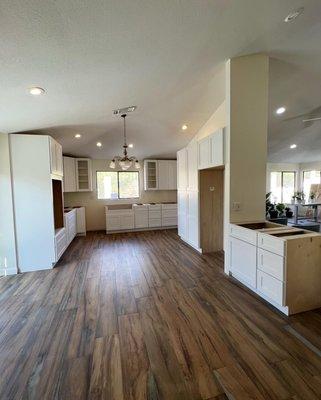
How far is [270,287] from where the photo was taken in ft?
8.18

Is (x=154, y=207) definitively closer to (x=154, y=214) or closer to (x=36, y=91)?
(x=154, y=214)

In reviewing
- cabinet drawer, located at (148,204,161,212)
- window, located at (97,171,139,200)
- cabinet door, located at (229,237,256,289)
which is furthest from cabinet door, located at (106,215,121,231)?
→ cabinet door, located at (229,237,256,289)

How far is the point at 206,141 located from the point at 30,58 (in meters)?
2.91

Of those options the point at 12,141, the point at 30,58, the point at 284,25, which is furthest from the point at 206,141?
the point at 12,141

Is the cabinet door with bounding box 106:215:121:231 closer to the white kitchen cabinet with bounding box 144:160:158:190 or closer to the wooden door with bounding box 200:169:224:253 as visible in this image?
the white kitchen cabinet with bounding box 144:160:158:190

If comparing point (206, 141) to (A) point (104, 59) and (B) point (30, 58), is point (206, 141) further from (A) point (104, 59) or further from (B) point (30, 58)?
(B) point (30, 58)

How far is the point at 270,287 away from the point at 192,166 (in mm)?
2915

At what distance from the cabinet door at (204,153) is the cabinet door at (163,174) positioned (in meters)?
3.06

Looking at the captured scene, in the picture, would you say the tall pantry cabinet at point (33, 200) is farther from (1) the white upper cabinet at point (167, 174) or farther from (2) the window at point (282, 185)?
(2) the window at point (282, 185)

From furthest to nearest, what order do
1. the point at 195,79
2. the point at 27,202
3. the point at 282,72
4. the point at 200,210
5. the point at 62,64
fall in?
the point at 200,210 → the point at 27,202 → the point at 282,72 → the point at 195,79 → the point at 62,64

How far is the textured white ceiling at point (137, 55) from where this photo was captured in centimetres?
161

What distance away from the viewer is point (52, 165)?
3.95 metres

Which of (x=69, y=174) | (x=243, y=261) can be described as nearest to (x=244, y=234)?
(x=243, y=261)

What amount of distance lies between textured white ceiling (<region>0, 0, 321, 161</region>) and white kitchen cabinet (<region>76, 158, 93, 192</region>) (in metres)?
2.32
